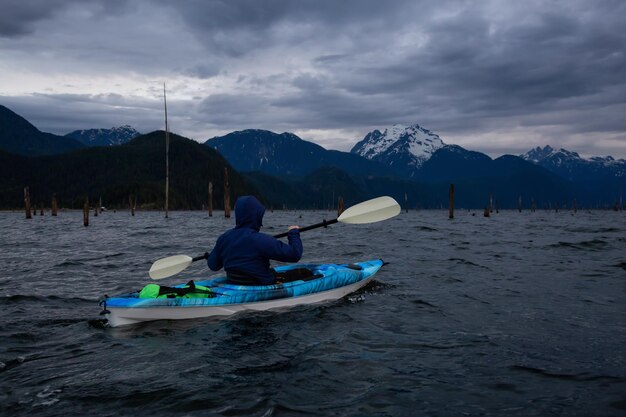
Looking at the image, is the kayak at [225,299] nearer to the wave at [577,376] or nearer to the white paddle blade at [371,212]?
the white paddle blade at [371,212]

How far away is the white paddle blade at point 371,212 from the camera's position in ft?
36.7

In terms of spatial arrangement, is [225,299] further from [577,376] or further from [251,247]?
[577,376]

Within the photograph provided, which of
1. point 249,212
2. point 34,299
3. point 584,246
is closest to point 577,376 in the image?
point 249,212

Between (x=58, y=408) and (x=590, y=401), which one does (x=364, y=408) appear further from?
(x=58, y=408)

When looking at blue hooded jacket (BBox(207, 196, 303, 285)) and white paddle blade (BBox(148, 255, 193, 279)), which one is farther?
white paddle blade (BBox(148, 255, 193, 279))

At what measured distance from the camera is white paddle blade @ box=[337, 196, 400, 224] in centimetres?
1117

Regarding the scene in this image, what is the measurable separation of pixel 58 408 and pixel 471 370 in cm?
451

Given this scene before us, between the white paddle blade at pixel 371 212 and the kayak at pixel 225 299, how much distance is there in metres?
1.81

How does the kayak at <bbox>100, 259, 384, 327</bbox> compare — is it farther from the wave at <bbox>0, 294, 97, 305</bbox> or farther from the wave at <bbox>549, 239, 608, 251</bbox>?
the wave at <bbox>549, 239, 608, 251</bbox>

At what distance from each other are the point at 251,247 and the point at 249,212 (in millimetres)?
617

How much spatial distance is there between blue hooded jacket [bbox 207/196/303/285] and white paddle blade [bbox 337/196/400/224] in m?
3.18

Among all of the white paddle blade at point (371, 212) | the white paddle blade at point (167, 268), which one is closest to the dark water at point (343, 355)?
the white paddle blade at point (167, 268)

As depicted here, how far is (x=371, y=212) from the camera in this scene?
11328mm

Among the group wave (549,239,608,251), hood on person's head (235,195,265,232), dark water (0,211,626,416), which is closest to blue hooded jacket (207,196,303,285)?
hood on person's head (235,195,265,232)
